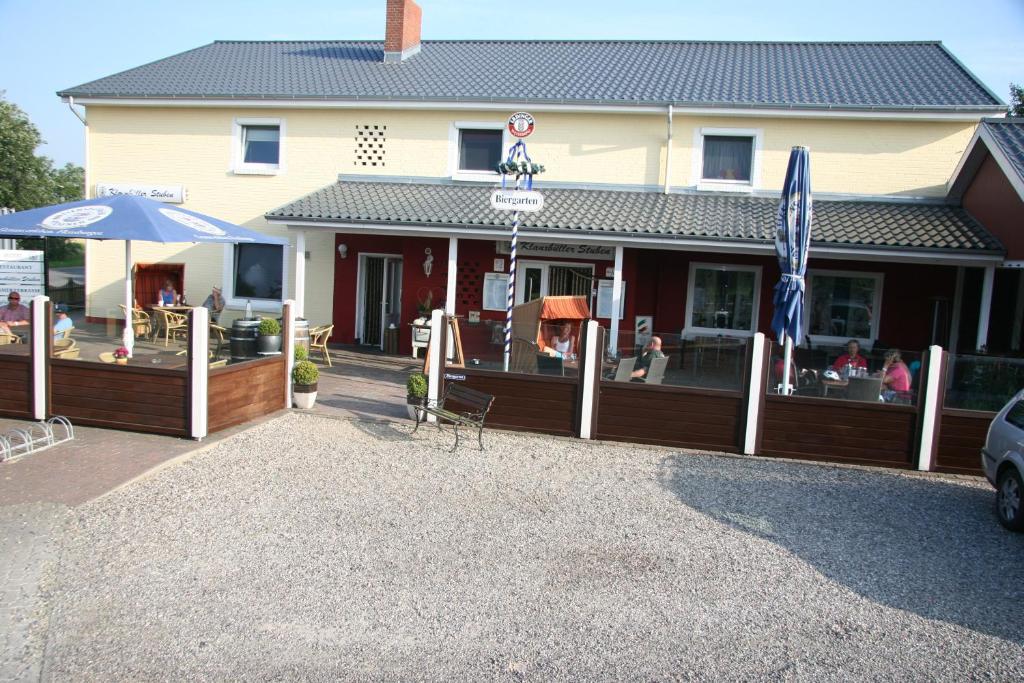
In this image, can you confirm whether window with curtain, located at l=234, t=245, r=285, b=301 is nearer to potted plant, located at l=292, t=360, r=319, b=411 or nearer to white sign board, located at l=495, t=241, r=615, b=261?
white sign board, located at l=495, t=241, r=615, b=261

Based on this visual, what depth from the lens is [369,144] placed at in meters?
17.4

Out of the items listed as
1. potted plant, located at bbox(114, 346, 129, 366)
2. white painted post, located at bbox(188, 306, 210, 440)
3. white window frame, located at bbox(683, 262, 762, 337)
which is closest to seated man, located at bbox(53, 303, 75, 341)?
potted plant, located at bbox(114, 346, 129, 366)

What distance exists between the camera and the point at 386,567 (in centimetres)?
587

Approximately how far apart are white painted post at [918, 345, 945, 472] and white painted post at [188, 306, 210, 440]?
8106mm

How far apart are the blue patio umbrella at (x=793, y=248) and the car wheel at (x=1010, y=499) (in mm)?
2557

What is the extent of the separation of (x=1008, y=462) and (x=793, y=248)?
3.31 m

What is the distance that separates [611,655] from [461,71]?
16090 mm

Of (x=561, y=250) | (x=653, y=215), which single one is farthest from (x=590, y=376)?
(x=561, y=250)

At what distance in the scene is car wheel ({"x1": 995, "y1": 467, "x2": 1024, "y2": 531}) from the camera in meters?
7.01

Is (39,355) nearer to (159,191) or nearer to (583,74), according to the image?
(159,191)

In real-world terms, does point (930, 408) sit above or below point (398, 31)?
below

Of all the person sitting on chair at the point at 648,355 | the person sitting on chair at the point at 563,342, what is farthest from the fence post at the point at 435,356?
the person sitting on chair at the point at 648,355

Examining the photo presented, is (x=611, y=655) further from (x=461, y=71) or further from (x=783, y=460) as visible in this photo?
(x=461, y=71)

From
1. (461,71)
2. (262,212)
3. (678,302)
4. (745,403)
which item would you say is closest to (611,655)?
(745,403)
